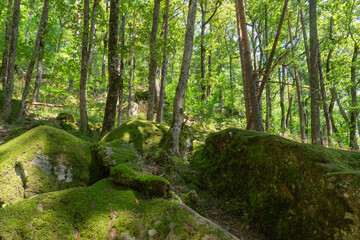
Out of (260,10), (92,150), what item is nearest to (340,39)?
(260,10)

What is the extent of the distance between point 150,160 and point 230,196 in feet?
6.53

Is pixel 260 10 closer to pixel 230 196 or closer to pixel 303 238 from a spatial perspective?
pixel 230 196

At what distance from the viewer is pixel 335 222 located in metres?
2.48

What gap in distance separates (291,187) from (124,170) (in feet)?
8.53

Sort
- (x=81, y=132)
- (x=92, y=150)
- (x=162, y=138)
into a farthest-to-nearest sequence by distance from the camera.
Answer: (x=81, y=132) → (x=162, y=138) → (x=92, y=150)

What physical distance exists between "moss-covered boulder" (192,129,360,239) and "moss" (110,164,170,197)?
1.77 metres

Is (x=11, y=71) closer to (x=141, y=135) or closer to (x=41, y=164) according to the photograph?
(x=141, y=135)

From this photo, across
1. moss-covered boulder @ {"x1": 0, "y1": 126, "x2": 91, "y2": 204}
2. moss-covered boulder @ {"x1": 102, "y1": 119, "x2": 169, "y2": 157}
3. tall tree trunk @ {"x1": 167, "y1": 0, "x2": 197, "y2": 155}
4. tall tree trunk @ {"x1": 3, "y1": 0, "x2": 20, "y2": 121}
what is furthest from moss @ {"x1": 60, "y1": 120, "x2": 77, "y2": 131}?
A: moss-covered boulder @ {"x1": 0, "y1": 126, "x2": 91, "y2": 204}

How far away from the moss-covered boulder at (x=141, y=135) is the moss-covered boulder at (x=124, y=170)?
2059 millimetres

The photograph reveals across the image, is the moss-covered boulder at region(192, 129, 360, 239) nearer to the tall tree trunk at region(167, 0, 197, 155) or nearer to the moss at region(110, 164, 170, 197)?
the moss at region(110, 164, 170, 197)

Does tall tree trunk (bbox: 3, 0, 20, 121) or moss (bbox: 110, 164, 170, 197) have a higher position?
tall tree trunk (bbox: 3, 0, 20, 121)

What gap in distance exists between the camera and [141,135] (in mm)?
6938

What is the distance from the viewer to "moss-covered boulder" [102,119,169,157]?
663 centimetres

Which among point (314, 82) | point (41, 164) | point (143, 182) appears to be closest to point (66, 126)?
point (41, 164)
